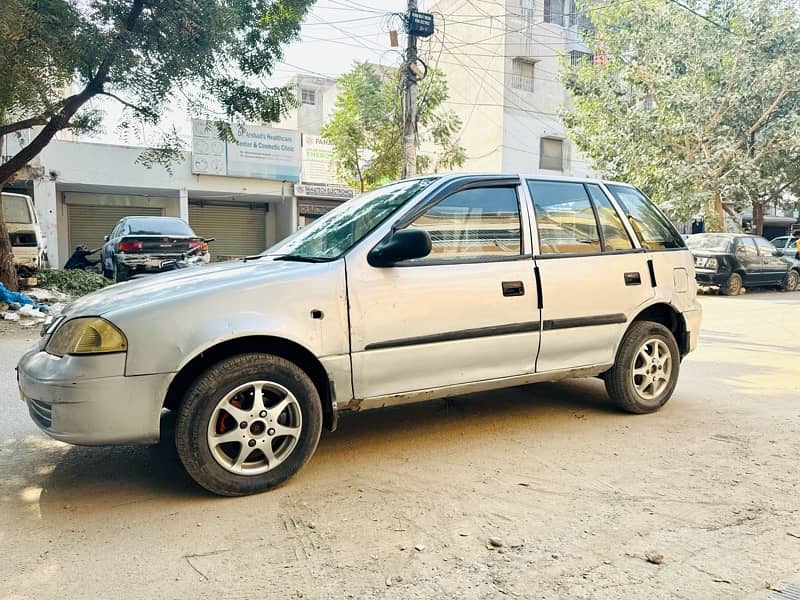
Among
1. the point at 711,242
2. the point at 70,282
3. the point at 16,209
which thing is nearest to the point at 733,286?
the point at 711,242

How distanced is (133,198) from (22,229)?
12.3 m

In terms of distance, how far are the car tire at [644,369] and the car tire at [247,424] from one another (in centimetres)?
241

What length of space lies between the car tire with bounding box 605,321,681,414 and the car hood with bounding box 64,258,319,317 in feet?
8.25

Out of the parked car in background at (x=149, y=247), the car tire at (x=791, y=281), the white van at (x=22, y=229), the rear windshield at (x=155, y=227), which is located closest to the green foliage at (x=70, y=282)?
the white van at (x=22, y=229)

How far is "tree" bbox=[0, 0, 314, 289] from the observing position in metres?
8.31

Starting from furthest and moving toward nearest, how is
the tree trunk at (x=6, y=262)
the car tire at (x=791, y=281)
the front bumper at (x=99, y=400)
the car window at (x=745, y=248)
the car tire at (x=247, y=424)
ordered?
the car tire at (x=791, y=281) < the car window at (x=745, y=248) < the tree trunk at (x=6, y=262) < the car tire at (x=247, y=424) < the front bumper at (x=99, y=400)

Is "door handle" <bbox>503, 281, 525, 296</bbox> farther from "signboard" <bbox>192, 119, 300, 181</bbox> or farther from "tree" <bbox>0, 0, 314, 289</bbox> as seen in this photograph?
"signboard" <bbox>192, 119, 300, 181</bbox>

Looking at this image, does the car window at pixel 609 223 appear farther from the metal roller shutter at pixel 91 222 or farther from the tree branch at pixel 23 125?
the metal roller shutter at pixel 91 222

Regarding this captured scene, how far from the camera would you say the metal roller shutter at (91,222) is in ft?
76.0

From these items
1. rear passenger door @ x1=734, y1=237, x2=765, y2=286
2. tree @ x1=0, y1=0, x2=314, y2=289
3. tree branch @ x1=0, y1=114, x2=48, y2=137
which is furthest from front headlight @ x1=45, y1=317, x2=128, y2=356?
rear passenger door @ x1=734, y1=237, x2=765, y2=286

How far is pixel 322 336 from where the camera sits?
11.0 feet

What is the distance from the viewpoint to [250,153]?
2267 centimetres

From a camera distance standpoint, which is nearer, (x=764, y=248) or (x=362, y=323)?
(x=362, y=323)

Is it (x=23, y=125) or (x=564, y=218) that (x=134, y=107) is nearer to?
(x=23, y=125)
